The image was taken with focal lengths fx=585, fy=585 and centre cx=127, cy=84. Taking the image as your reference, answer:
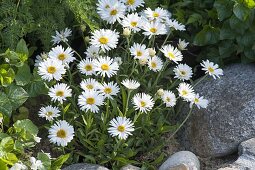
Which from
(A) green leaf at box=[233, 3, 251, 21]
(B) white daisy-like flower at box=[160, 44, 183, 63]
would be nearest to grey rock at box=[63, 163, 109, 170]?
(B) white daisy-like flower at box=[160, 44, 183, 63]

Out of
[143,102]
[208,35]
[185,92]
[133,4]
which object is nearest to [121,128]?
[143,102]

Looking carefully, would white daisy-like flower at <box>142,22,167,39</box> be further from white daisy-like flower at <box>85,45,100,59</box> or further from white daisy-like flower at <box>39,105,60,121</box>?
white daisy-like flower at <box>39,105,60,121</box>

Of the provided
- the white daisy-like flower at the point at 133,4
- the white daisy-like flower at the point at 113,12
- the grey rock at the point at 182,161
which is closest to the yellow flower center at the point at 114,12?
the white daisy-like flower at the point at 113,12

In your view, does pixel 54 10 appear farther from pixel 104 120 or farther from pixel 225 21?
pixel 225 21

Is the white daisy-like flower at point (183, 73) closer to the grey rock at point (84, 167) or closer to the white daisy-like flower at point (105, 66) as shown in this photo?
the white daisy-like flower at point (105, 66)

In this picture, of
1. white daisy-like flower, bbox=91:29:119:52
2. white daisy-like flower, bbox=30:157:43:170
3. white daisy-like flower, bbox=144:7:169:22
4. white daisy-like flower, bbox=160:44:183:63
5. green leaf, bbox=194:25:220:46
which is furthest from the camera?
green leaf, bbox=194:25:220:46

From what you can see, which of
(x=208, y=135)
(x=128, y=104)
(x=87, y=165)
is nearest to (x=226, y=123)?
(x=208, y=135)
